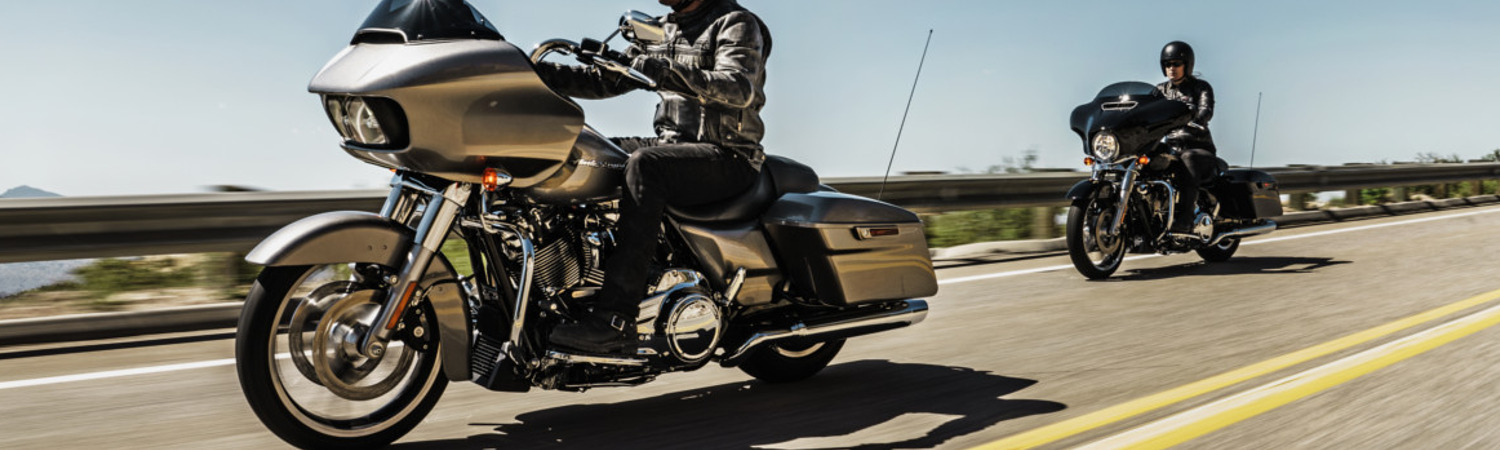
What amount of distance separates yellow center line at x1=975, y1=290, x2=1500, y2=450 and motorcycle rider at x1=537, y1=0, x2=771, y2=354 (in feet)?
4.16

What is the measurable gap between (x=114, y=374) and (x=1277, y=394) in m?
4.62

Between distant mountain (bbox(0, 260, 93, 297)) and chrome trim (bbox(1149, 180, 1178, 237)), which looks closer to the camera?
distant mountain (bbox(0, 260, 93, 297))

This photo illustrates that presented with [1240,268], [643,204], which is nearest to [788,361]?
[643,204]

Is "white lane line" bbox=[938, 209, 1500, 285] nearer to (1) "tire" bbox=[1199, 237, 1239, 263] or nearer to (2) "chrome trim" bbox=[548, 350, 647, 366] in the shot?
(1) "tire" bbox=[1199, 237, 1239, 263]

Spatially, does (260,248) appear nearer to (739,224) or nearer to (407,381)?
(407,381)

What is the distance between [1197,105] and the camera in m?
10.7

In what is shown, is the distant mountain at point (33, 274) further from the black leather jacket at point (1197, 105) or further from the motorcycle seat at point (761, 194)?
the black leather jacket at point (1197, 105)

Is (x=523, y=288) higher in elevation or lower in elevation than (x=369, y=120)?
lower

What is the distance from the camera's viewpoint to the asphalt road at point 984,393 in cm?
432

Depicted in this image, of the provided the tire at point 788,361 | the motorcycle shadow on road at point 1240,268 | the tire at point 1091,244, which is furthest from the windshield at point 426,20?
the motorcycle shadow on road at point 1240,268

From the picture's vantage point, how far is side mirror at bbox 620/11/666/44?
13.5ft

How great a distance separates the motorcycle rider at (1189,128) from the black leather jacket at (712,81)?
6.46 metres

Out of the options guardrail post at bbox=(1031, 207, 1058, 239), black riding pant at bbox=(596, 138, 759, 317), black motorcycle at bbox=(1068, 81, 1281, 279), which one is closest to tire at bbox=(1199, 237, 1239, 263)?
black motorcycle at bbox=(1068, 81, 1281, 279)

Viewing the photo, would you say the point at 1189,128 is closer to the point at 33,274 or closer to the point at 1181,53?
the point at 1181,53
